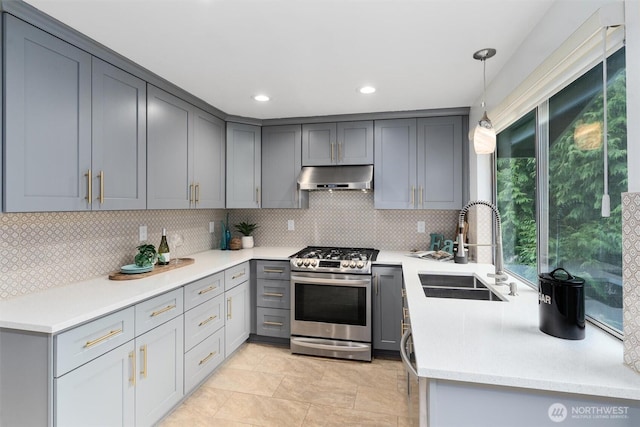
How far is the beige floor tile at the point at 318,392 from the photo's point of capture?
2289mm

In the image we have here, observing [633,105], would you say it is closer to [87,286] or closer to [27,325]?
[27,325]

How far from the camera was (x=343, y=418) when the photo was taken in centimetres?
210

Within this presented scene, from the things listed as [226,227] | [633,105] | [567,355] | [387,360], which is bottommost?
[387,360]

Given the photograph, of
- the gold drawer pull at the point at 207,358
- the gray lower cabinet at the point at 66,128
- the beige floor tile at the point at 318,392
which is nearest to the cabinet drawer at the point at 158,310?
the gold drawer pull at the point at 207,358

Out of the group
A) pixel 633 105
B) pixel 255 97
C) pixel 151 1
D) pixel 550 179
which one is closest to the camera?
pixel 633 105

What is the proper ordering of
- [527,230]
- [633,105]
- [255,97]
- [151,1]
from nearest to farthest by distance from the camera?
1. [633,105]
2. [151,1]
3. [527,230]
4. [255,97]

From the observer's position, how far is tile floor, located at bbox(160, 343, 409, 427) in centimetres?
209

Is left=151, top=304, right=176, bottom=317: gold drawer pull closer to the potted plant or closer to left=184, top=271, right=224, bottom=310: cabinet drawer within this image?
left=184, top=271, right=224, bottom=310: cabinet drawer

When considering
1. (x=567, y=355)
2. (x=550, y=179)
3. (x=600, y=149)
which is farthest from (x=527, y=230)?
(x=567, y=355)

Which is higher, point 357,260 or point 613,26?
point 613,26

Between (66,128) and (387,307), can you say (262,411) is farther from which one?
(66,128)

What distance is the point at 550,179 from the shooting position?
1.85 meters

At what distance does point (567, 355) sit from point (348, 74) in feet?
6.48

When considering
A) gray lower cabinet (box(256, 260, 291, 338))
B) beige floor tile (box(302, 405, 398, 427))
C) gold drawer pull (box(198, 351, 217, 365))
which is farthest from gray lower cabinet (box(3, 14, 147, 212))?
beige floor tile (box(302, 405, 398, 427))
